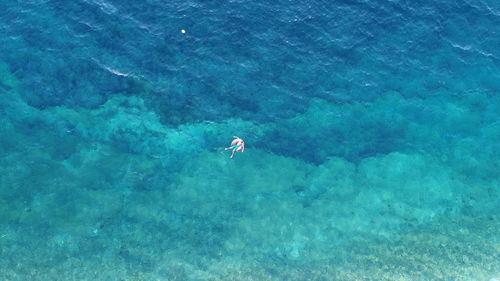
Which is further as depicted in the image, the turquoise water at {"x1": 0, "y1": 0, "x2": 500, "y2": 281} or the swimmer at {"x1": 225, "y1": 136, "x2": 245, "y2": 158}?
the swimmer at {"x1": 225, "y1": 136, "x2": 245, "y2": 158}

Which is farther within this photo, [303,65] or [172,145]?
[303,65]

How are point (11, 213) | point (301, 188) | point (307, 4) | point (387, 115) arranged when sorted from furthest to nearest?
point (307, 4)
point (387, 115)
point (301, 188)
point (11, 213)

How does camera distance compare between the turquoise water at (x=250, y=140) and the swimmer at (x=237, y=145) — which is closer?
the turquoise water at (x=250, y=140)

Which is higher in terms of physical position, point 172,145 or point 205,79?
point 205,79

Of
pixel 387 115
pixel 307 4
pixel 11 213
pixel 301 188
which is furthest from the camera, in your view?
pixel 307 4

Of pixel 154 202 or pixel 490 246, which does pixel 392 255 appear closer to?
pixel 490 246

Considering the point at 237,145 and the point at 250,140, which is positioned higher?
the point at 237,145

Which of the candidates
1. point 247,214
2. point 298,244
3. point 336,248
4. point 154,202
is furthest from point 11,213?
point 336,248

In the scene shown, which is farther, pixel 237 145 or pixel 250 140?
pixel 250 140
